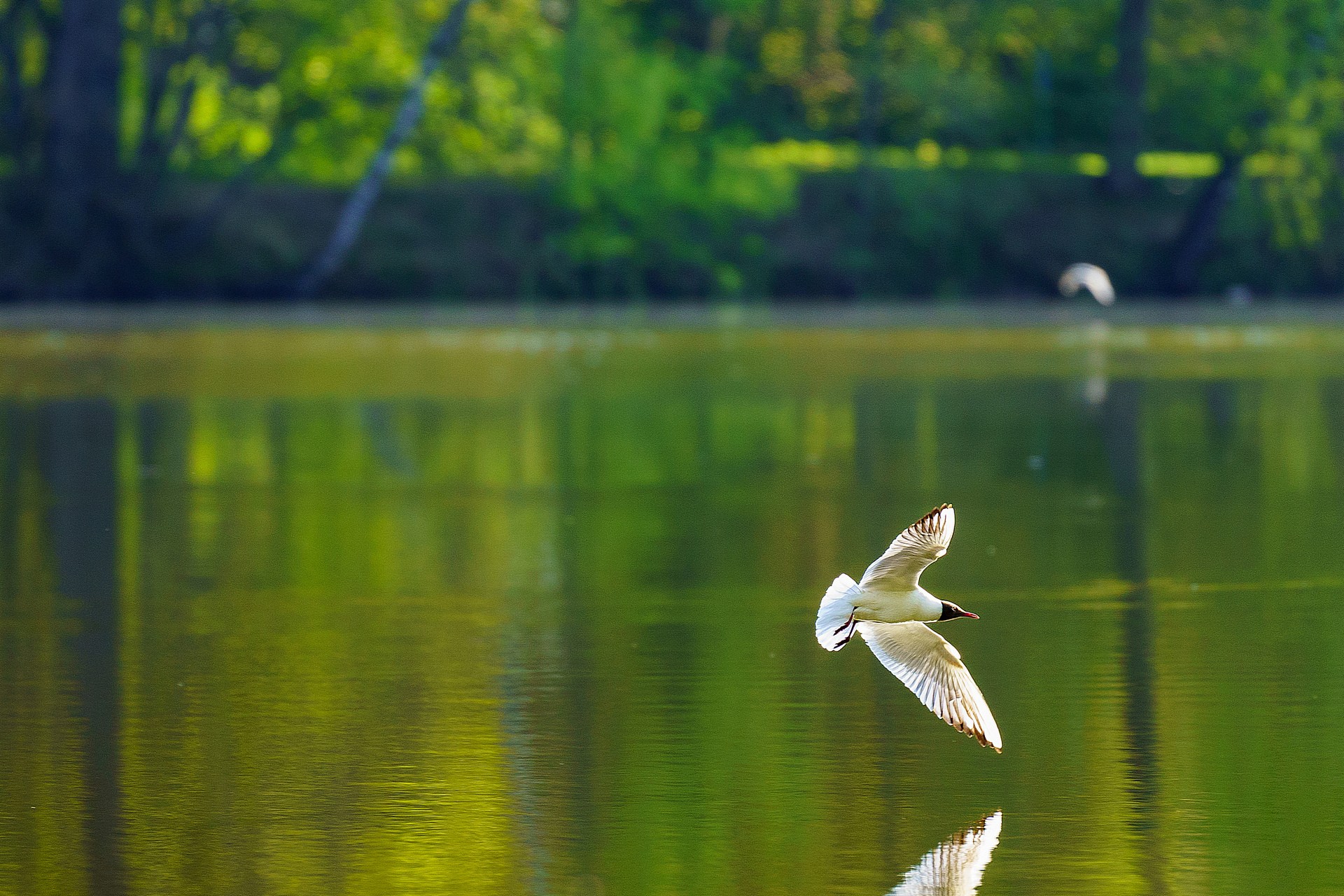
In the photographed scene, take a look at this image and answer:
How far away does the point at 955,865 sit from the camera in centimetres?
677

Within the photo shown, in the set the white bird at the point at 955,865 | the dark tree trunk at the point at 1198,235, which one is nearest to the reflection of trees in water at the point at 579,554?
the white bird at the point at 955,865

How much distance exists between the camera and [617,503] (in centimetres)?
1584

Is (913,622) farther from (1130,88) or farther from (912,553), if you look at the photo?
(1130,88)

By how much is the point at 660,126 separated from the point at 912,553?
154ft

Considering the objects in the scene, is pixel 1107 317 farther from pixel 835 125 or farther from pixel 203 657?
pixel 203 657

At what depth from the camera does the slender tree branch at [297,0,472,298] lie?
50.4 m

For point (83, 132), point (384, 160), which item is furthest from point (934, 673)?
point (384, 160)

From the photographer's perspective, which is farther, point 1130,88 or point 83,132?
point 1130,88

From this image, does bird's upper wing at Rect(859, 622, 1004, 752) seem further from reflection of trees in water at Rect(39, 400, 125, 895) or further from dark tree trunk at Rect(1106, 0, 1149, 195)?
dark tree trunk at Rect(1106, 0, 1149, 195)

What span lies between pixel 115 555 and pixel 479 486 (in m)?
3.68

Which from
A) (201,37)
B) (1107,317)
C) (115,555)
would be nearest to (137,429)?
(115,555)

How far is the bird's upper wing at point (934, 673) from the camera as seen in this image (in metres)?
7.55

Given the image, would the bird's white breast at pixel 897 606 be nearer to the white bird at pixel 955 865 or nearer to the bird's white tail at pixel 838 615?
the bird's white tail at pixel 838 615

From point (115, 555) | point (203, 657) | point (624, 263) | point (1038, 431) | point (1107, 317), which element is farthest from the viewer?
point (624, 263)
